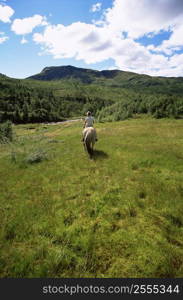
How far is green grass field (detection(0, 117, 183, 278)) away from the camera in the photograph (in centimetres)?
380

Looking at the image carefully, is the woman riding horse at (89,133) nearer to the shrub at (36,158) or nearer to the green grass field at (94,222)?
the green grass field at (94,222)

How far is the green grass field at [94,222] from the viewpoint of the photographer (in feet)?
12.5

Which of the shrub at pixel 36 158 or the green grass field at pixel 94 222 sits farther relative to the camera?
the shrub at pixel 36 158

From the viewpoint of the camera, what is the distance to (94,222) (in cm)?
524

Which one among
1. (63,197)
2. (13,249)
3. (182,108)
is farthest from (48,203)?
(182,108)

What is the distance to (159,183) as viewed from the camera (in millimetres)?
7555

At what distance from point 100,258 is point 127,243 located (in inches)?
33.6

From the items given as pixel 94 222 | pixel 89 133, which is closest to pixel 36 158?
pixel 89 133

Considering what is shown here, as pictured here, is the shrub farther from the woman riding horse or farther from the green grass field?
the woman riding horse

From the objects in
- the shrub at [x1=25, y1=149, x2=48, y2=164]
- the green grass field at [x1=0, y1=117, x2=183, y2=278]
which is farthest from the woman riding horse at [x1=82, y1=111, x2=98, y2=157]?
the shrub at [x1=25, y1=149, x2=48, y2=164]

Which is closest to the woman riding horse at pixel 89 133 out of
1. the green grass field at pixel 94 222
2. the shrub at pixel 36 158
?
the green grass field at pixel 94 222

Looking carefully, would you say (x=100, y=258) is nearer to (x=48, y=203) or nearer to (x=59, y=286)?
(x=59, y=286)

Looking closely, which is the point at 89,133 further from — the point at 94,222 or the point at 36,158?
the point at 94,222

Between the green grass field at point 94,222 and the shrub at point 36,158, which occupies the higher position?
the shrub at point 36,158
